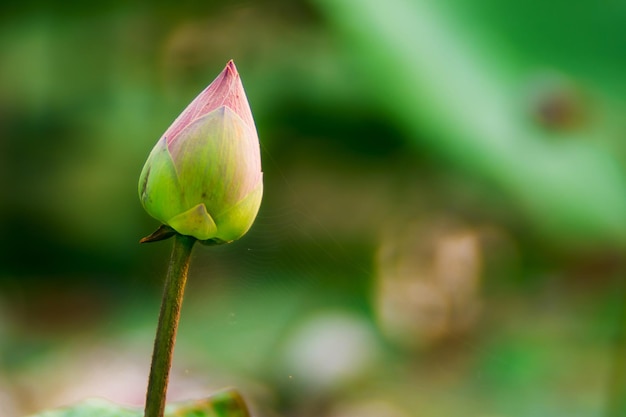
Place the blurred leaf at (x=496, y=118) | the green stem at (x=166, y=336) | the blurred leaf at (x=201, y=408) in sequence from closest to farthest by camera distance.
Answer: the green stem at (x=166, y=336) → the blurred leaf at (x=201, y=408) → the blurred leaf at (x=496, y=118)

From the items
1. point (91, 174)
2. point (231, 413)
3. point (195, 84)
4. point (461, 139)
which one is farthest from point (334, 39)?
point (231, 413)

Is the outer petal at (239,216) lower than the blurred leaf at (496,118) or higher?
lower

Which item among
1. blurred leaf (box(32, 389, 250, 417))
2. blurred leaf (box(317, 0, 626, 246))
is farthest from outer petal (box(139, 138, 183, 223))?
blurred leaf (box(317, 0, 626, 246))

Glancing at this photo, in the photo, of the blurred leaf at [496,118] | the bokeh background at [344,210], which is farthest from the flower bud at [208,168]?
the blurred leaf at [496,118]

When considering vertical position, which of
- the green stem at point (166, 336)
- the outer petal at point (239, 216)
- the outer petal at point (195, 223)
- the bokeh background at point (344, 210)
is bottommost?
the green stem at point (166, 336)

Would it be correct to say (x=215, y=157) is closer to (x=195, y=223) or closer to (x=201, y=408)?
(x=195, y=223)

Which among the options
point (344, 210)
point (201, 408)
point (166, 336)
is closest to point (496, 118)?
point (344, 210)

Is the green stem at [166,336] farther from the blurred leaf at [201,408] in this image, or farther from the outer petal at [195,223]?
the blurred leaf at [201,408]

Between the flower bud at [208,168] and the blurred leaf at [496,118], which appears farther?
the blurred leaf at [496,118]

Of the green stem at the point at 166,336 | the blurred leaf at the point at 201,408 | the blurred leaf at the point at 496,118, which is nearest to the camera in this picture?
the green stem at the point at 166,336
